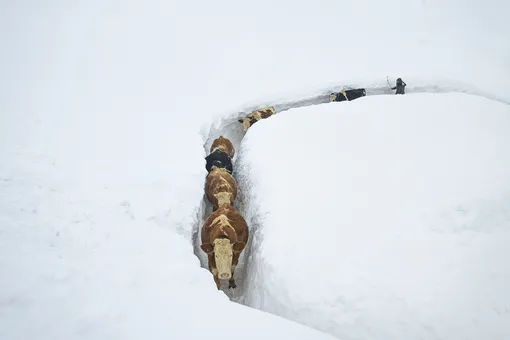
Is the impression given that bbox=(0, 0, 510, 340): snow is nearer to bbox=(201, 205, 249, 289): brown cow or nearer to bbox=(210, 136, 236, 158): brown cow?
bbox=(201, 205, 249, 289): brown cow

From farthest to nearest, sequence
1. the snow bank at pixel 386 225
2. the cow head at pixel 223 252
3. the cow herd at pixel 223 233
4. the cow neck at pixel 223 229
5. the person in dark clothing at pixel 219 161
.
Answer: the person in dark clothing at pixel 219 161, the cow neck at pixel 223 229, the cow herd at pixel 223 233, the cow head at pixel 223 252, the snow bank at pixel 386 225

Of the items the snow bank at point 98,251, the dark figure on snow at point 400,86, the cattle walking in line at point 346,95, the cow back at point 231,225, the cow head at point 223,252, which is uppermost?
the dark figure on snow at point 400,86

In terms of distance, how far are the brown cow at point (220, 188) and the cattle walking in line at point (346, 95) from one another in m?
5.07

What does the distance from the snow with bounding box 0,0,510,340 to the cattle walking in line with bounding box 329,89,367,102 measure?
59 cm

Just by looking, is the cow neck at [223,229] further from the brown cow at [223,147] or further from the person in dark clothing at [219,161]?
the brown cow at [223,147]

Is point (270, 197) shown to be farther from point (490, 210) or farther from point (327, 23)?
point (327, 23)

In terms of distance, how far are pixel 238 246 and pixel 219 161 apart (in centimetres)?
265

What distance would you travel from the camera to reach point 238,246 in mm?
5641

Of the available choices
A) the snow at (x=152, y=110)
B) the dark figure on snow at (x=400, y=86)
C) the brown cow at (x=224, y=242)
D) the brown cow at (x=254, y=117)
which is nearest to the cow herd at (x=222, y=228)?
the brown cow at (x=224, y=242)

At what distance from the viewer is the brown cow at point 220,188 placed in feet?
21.5

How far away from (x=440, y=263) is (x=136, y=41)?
1253cm

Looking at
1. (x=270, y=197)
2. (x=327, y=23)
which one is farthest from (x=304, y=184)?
(x=327, y=23)

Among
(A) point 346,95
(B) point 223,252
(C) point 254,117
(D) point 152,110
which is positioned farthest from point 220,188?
(A) point 346,95

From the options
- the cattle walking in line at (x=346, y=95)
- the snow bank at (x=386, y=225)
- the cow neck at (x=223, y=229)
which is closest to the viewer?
the snow bank at (x=386, y=225)
